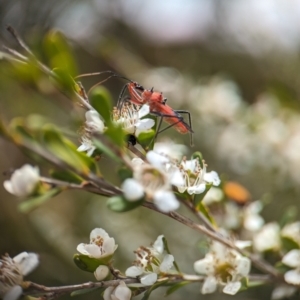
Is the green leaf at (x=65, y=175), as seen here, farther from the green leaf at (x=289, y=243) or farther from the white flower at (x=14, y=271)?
the green leaf at (x=289, y=243)

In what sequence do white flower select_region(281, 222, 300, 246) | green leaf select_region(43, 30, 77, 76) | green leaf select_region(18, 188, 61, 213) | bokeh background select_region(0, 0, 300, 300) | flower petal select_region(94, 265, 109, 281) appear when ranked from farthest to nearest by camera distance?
bokeh background select_region(0, 0, 300, 300), white flower select_region(281, 222, 300, 246), green leaf select_region(43, 30, 77, 76), flower petal select_region(94, 265, 109, 281), green leaf select_region(18, 188, 61, 213)

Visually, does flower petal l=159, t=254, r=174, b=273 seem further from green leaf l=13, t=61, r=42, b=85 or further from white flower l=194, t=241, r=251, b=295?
green leaf l=13, t=61, r=42, b=85

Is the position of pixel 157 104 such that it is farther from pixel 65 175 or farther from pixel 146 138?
pixel 65 175

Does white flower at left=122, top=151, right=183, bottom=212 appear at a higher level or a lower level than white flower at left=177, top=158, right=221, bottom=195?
lower

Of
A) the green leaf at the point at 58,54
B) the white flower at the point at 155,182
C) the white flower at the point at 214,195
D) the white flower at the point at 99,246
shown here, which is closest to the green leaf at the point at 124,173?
the white flower at the point at 155,182

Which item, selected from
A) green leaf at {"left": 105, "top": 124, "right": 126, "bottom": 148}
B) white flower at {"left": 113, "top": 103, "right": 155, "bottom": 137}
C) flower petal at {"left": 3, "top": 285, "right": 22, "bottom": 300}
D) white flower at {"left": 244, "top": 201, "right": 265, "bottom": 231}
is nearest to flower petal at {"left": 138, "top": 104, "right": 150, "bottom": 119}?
white flower at {"left": 113, "top": 103, "right": 155, "bottom": 137}

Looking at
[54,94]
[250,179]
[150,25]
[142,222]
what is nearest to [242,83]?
[150,25]
